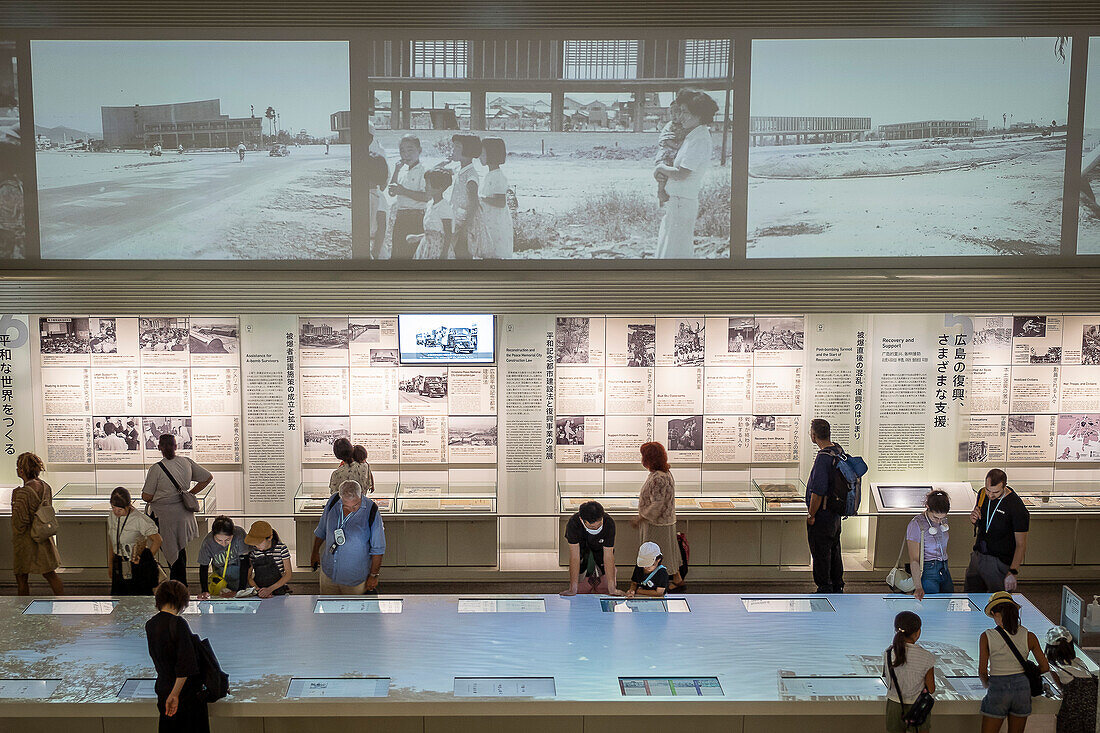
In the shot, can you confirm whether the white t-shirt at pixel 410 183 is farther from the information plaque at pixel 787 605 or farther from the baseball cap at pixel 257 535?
the information plaque at pixel 787 605

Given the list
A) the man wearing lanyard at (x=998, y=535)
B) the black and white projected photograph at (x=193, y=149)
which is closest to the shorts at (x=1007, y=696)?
the man wearing lanyard at (x=998, y=535)

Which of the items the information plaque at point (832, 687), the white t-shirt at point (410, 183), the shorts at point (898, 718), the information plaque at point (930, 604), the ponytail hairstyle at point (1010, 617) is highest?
the white t-shirt at point (410, 183)

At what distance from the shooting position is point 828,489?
887 cm

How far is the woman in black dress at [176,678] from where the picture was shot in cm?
546

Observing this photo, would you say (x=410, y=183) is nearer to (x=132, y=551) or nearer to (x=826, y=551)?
(x=132, y=551)

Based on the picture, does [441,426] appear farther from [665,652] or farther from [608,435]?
[665,652]

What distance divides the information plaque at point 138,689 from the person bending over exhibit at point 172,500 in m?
3.33

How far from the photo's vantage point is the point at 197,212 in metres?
9.96

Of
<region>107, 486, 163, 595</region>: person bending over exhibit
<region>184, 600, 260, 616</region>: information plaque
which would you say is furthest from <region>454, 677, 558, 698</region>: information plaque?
<region>107, 486, 163, 595</region>: person bending over exhibit

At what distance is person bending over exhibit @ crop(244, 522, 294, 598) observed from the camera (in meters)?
7.28

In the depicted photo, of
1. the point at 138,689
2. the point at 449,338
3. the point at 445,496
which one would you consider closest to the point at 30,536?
the point at 445,496

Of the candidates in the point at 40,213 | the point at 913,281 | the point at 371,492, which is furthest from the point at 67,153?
the point at 913,281

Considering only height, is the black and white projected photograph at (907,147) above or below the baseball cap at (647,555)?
above

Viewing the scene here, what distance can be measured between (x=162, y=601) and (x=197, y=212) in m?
5.39
